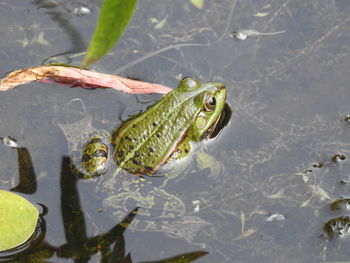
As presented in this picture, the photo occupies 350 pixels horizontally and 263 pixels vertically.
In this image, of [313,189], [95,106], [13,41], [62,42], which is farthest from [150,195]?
[13,41]

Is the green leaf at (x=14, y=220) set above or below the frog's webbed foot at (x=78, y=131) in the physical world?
below

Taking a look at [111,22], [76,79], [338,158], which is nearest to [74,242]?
[76,79]

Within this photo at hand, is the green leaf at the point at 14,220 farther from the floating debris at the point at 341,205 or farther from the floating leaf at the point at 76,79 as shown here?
the floating debris at the point at 341,205

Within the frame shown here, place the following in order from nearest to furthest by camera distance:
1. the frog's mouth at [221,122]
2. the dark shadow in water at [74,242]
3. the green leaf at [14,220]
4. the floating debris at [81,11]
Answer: the green leaf at [14,220]
the dark shadow in water at [74,242]
the frog's mouth at [221,122]
the floating debris at [81,11]

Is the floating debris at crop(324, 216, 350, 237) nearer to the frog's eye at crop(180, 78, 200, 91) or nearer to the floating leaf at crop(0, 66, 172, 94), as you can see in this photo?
the frog's eye at crop(180, 78, 200, 91)

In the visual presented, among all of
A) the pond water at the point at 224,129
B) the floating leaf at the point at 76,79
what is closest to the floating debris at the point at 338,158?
the pond water at the point at 224,129

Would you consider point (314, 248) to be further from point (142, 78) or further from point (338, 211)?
point (142, 78)
